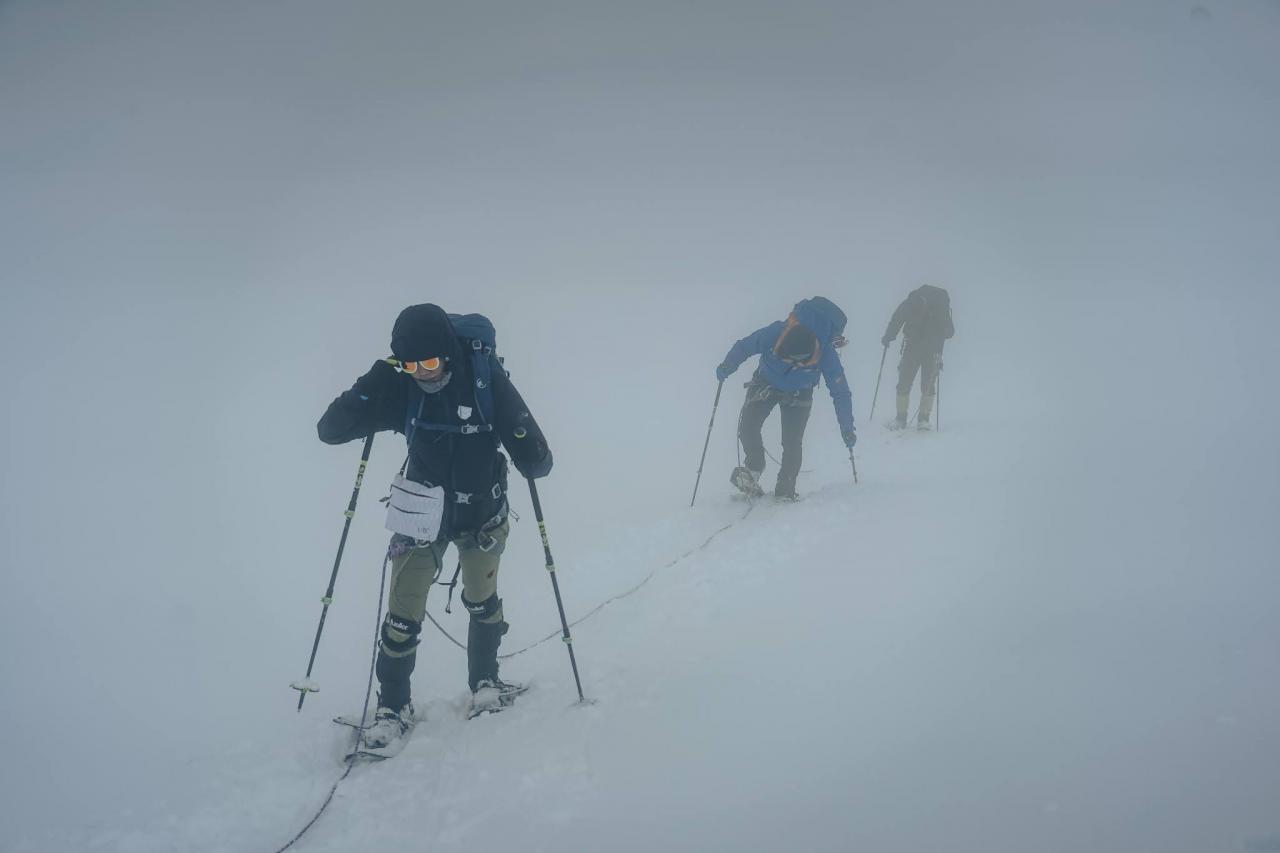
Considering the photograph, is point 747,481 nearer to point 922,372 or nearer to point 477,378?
point 477,378

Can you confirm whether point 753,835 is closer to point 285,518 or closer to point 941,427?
point 941,427

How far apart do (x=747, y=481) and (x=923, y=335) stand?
7000 mm

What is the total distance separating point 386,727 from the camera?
439 cm

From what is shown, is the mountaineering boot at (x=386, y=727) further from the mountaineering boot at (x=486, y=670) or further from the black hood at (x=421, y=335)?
the black hood at (x=421, y=335)

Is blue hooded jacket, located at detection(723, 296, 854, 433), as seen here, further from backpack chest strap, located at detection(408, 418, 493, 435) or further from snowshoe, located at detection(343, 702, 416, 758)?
snowshoe, located at detection(343, 702, 416, 758)

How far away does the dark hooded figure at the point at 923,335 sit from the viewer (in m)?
13.8

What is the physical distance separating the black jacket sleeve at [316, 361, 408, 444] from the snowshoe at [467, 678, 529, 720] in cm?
215

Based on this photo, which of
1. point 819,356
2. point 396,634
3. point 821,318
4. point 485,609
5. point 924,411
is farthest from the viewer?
point 924,411

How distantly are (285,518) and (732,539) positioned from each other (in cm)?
1241

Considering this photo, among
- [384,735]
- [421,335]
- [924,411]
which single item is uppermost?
[421,335]

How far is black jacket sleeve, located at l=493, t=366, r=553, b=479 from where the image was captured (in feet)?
15.0

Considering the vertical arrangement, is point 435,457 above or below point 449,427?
below

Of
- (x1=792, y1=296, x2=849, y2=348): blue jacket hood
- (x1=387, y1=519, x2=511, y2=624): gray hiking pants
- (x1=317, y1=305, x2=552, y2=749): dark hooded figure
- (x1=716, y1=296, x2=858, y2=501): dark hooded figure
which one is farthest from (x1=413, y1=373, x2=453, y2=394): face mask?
(x1=792, y1=296, x2=849, y2=348): blue jacket hood

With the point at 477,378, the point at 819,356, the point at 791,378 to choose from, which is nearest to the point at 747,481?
the point at 791,378
